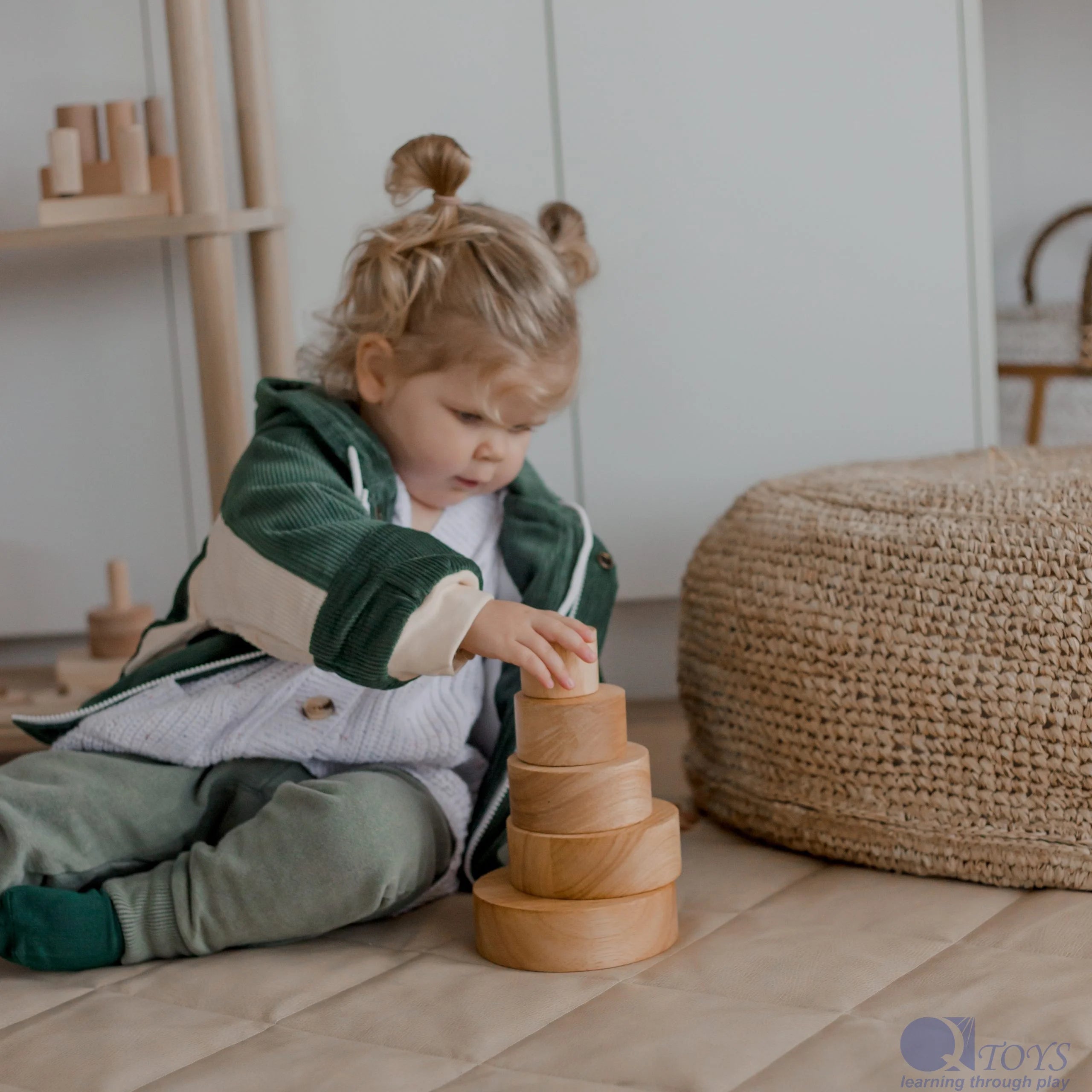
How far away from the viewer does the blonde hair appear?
999 mm

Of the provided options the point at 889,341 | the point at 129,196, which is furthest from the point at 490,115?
the point at 889,341

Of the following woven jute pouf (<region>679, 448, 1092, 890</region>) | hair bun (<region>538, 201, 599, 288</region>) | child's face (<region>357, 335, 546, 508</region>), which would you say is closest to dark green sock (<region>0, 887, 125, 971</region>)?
child's face (<region>357, 335, 546, 508</region>)

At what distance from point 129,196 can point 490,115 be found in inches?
15.1

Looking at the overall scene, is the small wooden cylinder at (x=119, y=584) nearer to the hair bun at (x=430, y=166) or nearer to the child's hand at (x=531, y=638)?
the hair bun at (x=430, y=166)

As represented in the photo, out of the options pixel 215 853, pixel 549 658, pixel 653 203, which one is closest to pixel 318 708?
pixel 215 853

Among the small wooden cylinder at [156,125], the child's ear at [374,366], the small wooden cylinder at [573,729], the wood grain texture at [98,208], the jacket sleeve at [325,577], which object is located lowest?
the small wooden cylinder at [573,729]

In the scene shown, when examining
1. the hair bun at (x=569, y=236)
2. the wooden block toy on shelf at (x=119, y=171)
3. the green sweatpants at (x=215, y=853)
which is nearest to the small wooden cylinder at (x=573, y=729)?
the green sweatpants at (x=215, y=853)

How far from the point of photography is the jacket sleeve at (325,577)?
849 mm

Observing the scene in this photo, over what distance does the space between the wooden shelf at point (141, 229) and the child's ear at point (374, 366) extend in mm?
358

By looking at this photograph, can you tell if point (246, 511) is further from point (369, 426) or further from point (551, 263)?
point (551, 263)

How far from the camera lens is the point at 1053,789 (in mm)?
915

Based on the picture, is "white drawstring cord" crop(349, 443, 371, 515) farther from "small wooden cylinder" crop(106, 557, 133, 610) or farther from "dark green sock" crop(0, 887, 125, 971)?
"small wooden cylinder" crop(106, 557, 133, 610)

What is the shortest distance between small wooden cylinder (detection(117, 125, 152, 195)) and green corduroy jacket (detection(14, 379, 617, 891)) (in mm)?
429

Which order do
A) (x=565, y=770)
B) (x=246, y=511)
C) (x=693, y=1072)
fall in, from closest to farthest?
(x=693, y=1072) → (x=565, y=770) → (x=246, y=511)
